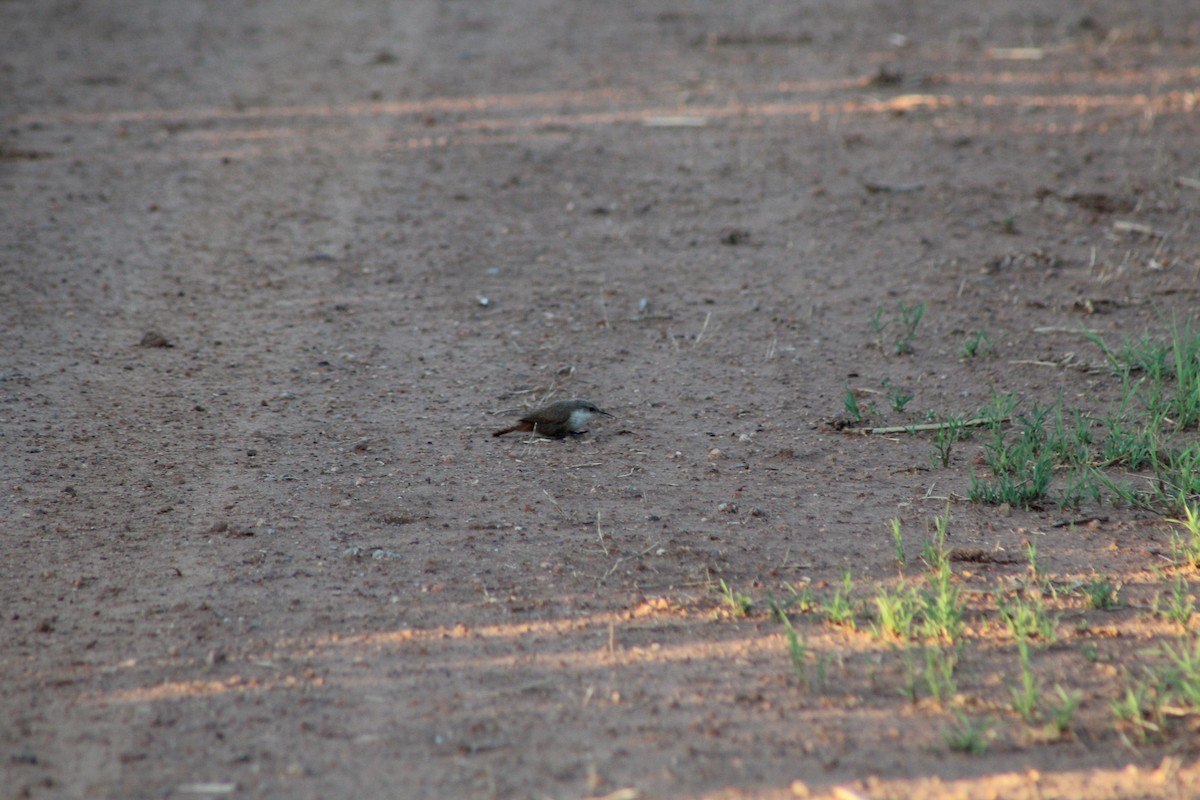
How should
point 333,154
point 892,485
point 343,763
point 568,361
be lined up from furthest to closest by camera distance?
point 333,154 → point 568,361 → point 892,485 → point 343,763

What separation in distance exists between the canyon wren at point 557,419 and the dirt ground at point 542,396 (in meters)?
0.08

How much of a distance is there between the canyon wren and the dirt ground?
81mm

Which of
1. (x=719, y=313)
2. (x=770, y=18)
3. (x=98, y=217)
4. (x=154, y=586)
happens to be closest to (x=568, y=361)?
(x=719, y=313)

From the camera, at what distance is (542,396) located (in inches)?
185

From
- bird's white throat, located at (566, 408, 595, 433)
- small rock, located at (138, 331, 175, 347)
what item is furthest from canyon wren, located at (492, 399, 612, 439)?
small rock, located at (138, 331, 175, 347)

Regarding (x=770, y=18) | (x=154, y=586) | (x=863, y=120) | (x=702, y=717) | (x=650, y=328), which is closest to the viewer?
(x=702, y=717)

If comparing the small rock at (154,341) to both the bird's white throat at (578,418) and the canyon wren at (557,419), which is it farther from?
the bird's white throat at (578,418)

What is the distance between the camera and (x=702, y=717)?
2.80 meters

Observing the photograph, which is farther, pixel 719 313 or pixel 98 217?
pixel 98 217

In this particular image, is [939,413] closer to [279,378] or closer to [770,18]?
[279,378]

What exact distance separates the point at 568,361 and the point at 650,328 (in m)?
0.54

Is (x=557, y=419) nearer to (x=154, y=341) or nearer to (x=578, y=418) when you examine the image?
(x=578, y=418)

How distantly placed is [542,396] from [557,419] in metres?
0.39

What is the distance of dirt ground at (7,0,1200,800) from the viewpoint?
2742 mm
